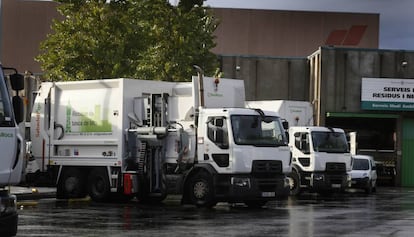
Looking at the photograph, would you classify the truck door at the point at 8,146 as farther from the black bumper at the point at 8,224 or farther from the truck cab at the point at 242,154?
the truck cab at the point at 242,154

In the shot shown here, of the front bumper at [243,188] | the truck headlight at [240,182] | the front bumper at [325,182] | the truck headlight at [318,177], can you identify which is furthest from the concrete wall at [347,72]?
the truck headlight at [240,182]

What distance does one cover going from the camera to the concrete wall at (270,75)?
41.9m

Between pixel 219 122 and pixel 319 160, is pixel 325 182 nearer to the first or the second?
pixel 319 160

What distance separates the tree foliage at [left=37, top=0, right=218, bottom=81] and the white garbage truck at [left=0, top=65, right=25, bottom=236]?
17.3m

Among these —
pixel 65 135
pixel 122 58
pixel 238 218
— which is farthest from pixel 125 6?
pixel 238 218

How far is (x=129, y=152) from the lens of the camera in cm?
2028

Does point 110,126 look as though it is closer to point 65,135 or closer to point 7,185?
point 65,135

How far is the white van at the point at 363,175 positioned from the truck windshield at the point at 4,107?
22011 millimetres

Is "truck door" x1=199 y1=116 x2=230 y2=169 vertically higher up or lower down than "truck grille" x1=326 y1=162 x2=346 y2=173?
higher up

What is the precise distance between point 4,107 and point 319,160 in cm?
1704

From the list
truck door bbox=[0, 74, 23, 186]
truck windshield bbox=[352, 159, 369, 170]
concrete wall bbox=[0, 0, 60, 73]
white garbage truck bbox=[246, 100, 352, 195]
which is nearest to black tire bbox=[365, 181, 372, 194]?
truck windshield bbox=[352, 159, 369, 170]

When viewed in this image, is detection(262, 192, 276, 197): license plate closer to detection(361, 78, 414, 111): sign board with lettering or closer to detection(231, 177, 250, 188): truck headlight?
detection(231, 177, 250, 188): truck headlight

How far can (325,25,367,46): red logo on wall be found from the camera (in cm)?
6241

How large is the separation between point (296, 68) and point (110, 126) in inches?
929
